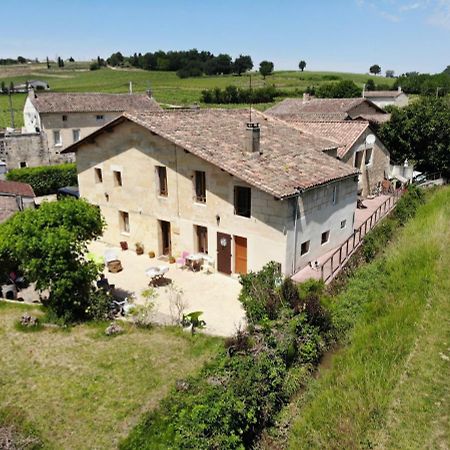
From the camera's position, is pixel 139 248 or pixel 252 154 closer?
pixel 252 154

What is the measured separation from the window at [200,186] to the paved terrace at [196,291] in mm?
3237

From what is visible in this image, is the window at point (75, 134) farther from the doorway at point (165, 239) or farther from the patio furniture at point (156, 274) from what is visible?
the patio furniture at point (156, 274)

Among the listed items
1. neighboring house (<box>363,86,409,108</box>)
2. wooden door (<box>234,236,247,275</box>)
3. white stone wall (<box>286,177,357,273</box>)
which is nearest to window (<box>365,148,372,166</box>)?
white stone wall (<box>286,177,357,273</box>)

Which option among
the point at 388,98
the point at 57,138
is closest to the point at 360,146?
the point at 57,138

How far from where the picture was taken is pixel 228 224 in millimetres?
18469

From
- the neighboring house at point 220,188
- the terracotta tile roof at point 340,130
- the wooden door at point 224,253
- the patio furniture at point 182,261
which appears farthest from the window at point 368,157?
the patio furniture at point 182,261

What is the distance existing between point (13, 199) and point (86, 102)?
2613 cm

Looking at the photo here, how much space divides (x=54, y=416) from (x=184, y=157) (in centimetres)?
1168

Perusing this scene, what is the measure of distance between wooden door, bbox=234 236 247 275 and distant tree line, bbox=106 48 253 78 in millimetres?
113230

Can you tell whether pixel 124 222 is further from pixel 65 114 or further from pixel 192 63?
pixel 192 63

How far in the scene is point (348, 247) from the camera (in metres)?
20.2

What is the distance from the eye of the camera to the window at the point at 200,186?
19219mm

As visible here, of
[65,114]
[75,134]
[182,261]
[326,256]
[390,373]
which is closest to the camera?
[390,373]

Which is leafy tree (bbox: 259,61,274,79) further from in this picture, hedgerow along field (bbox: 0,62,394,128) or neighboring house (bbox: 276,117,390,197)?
neighboring house (bbox: 276,117,390,197)
